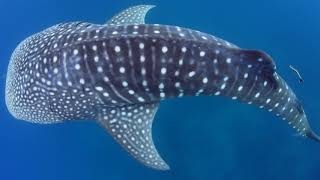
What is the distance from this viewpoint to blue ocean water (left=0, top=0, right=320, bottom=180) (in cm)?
332

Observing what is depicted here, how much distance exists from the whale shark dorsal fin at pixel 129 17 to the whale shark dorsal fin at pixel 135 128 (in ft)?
2.16

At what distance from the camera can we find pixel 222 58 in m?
2.10

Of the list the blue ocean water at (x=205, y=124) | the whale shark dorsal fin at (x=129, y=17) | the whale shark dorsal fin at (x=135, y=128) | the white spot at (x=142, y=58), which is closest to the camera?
the white spot at (x=142, y=58)

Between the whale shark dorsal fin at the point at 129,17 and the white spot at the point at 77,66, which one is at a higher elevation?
the whale shark dorsal fin at the point at 129,17

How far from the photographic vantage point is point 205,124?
3322mm

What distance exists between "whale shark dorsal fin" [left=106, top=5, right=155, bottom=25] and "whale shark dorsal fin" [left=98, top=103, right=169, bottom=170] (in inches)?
25.9

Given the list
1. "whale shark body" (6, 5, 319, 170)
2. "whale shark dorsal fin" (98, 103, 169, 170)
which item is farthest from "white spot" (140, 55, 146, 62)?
"whale shark dorsal fin" (98, 103, 169, 170)

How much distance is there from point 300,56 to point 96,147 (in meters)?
1.80

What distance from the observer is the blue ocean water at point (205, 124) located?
332 cm

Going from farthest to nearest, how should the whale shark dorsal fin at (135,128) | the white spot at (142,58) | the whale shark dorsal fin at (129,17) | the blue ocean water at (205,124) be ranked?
the blue ocean water at (205,124), the whale shark dorsal fin at (129,17), the whale shark dorsal fin at (135,128), the white spot at (142,58)

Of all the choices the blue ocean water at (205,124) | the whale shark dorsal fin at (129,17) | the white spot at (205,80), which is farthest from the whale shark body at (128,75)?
the blue ocean water at (205,124)

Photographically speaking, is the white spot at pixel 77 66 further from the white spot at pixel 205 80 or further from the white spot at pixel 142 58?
the white spot at pixel 205 80

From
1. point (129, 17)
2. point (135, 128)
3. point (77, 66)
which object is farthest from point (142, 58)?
point (129, 17)

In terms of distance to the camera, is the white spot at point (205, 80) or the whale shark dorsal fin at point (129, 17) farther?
the whale shark dorsal fin at point (129, 17)
